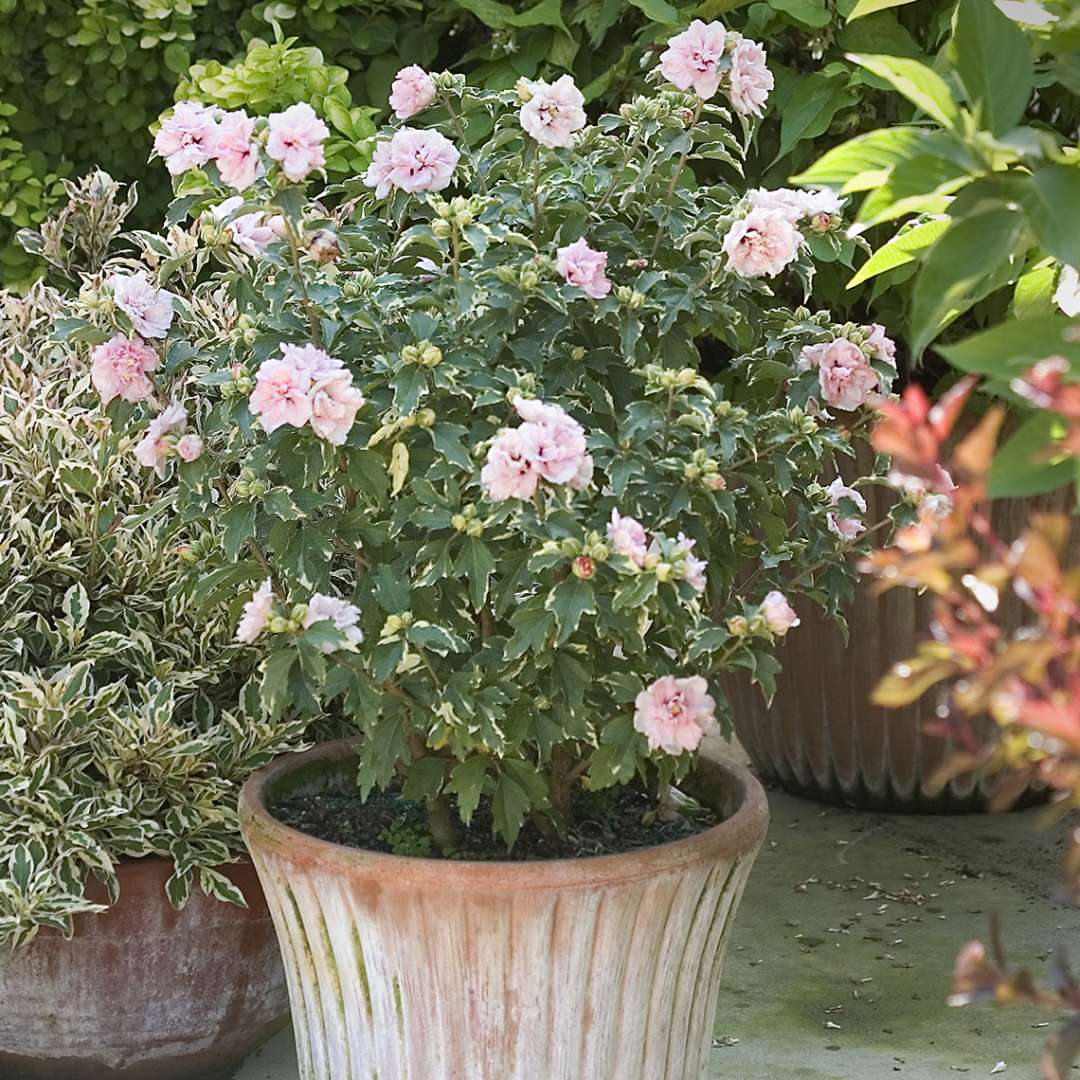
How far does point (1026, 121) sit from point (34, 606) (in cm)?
176

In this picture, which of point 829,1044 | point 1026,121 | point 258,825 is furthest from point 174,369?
point 1026,121

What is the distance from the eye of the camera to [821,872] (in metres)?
3.04

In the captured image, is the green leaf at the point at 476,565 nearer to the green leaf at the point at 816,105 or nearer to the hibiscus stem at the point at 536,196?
the hibiscus stem at the point at 536,196

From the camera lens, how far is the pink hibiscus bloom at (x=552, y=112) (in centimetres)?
177

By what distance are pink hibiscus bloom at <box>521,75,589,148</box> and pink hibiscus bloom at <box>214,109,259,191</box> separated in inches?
11.3

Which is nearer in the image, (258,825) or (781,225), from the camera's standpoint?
(781,225)

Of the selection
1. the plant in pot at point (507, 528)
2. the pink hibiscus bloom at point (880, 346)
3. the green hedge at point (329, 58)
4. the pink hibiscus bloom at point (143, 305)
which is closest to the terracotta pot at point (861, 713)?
the green hedge at point (329, 58)

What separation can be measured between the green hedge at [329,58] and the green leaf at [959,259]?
144 cm

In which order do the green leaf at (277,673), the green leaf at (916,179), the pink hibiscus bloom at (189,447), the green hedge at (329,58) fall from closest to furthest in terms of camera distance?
the green leaf at (916,179) < the green leaf at (277,673) < the pink hibiscus bloom at (189,447) < the green hedge at (329,58)

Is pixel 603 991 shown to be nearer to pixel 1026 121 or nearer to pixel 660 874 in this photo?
pixel 660 874

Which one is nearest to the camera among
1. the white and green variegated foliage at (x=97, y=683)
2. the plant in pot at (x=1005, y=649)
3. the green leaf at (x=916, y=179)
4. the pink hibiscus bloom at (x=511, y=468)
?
the plant in pot at (x=1005, y=649)

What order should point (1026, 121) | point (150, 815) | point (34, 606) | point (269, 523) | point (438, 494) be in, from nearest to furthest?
point (438, 494) < point (269, 523) < point (150, 815) < point (34, 606) < point (1026, 121)

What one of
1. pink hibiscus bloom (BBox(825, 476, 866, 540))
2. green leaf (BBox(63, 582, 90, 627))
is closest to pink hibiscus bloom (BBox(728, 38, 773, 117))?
pink hibiscus bloom (BBox(825, 476, 866, 540))

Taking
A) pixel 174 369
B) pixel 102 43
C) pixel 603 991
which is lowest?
pixel 603 991
